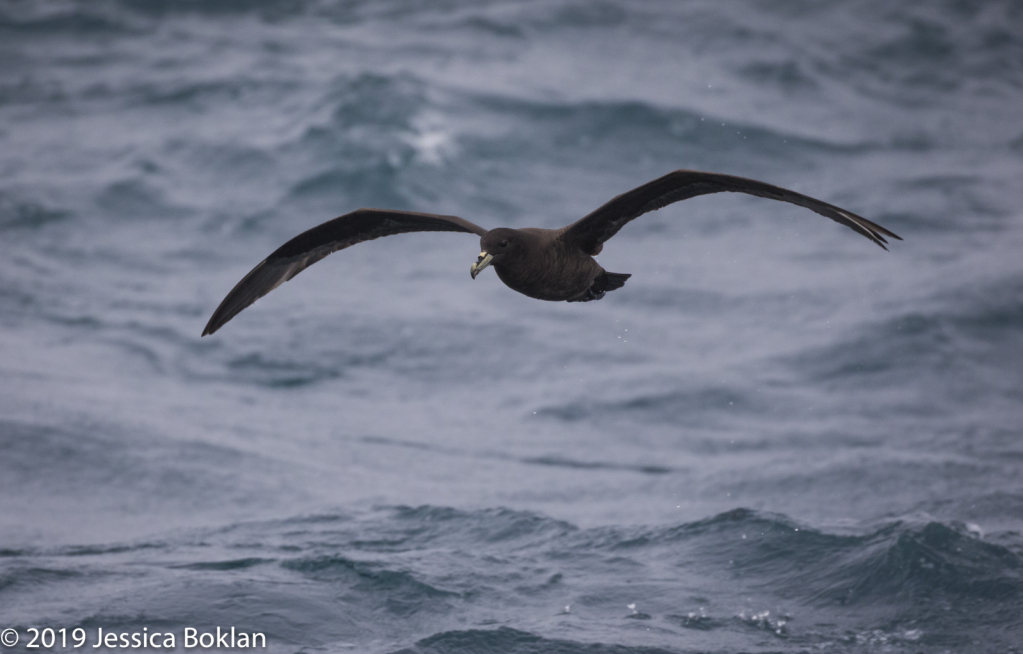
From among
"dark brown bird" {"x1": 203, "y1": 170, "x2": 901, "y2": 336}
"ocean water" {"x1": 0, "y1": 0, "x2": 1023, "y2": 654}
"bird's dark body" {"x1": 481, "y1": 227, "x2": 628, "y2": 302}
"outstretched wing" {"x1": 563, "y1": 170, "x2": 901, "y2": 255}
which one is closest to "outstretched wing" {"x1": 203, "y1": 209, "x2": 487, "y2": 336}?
"dark brown bird" {"x1": 203, "y1": 170, "x2": 901, "y2": 336}

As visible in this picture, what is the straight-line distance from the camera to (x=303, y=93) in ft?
72.8

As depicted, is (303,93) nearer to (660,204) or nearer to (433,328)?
(433,328)

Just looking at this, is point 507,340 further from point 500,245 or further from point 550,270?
point 500,245

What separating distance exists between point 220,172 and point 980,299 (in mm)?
11893

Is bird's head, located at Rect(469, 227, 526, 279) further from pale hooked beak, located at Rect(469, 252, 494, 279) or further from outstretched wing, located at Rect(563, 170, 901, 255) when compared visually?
outstretched wing, located at Rect(563, 170, 901, 255)

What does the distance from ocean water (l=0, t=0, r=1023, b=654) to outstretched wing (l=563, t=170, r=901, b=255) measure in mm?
2912

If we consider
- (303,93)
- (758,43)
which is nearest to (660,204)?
(303,93)

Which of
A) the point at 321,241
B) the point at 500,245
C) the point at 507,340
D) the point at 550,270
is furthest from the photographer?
the point at 507,340

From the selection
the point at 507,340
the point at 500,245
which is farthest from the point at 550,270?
the point at 507,340

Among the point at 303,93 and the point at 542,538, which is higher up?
the point at 303,93

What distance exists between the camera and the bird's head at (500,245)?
655cm

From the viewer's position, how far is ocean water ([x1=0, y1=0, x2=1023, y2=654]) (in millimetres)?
9117

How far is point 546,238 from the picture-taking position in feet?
23.0

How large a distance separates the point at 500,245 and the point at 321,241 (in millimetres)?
1818
